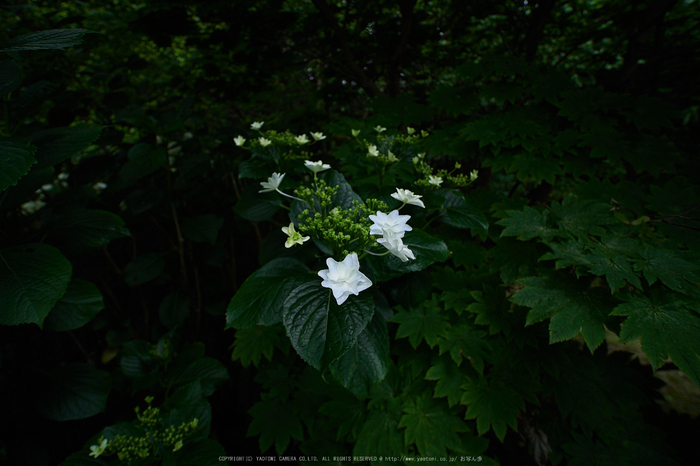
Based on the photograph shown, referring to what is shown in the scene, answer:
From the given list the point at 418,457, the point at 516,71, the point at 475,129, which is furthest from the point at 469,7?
the point at 418,457

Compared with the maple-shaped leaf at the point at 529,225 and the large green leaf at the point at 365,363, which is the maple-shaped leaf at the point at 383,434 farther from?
the maple-shaped leaf at the point at 529,225

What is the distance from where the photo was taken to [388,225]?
33.4 inches

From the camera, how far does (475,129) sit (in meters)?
1.89

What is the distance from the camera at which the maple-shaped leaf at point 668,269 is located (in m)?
1.05

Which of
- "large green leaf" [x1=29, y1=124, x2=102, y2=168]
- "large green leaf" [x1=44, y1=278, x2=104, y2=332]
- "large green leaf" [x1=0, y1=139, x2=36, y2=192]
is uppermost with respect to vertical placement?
"large green leaf" [x1=0, y1=139, x2=36, y2=192]

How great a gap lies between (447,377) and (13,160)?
199 cm

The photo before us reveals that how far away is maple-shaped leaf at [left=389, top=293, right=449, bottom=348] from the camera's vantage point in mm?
1486

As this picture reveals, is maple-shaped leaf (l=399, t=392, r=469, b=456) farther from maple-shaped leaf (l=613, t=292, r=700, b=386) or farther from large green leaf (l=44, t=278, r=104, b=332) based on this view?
large green leaf (l=44, t=278, r=104, b=332)

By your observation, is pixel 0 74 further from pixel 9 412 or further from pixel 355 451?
pixel 355 451

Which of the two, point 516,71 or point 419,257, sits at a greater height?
point 516,71

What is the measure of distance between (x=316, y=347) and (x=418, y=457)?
1.16 m

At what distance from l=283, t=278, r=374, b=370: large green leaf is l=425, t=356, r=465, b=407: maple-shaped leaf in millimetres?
959

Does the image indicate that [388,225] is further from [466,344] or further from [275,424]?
[275,424]

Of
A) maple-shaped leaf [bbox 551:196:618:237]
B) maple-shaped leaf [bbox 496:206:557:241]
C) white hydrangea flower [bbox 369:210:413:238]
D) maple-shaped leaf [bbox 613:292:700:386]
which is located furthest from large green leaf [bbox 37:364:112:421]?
maple-shaped leaf [bbox 551:196:618:237]
